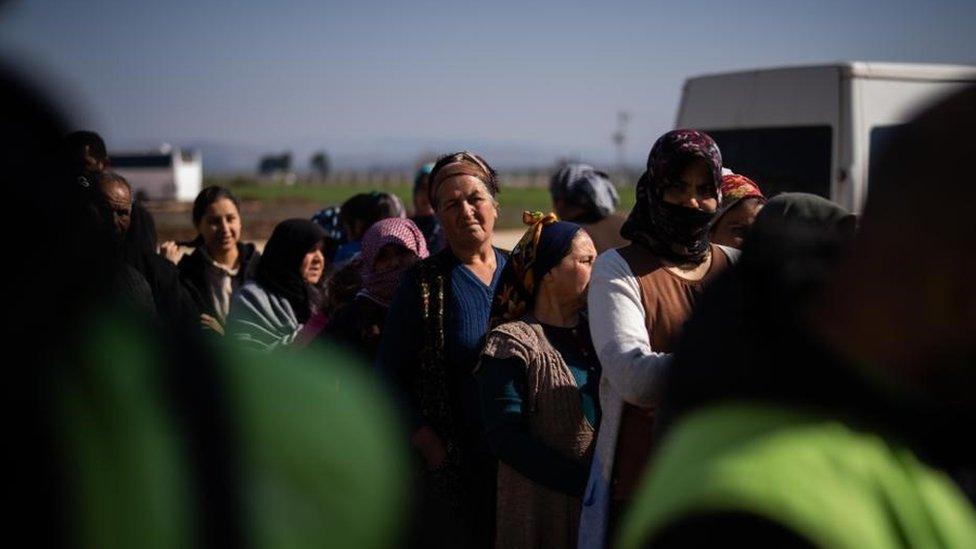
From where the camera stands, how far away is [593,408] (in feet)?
11.5

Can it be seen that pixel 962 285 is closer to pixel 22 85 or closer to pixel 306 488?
pixel 306 488

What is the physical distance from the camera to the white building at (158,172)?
174ft

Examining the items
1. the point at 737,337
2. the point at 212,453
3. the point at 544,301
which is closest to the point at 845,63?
the point at 544,301

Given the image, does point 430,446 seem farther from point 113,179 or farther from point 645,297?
point 113,179

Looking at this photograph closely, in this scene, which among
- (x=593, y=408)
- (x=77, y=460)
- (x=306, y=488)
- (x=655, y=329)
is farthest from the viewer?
(x=593, y=408)

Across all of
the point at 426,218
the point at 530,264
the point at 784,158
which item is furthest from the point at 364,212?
the point at 784,158

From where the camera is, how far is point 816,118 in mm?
8172

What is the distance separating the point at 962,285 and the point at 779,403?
23 centimetres

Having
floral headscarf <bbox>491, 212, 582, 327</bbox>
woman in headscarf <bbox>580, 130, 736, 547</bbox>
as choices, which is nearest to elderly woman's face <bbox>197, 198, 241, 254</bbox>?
floral headscarf <bbox>491, 212, 582, 327</bbox>

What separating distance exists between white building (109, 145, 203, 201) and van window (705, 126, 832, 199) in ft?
155

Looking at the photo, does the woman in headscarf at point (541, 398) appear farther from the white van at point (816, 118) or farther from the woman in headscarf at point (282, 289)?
the white van at point (816, 118)

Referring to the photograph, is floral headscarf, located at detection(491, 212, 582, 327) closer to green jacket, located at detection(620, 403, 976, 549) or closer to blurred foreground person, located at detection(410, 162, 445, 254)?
blurred foreground person, located at detection(410, 162, 445, 254)

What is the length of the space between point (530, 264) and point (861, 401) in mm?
2405

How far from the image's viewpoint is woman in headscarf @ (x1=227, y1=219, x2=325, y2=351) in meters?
5.15
